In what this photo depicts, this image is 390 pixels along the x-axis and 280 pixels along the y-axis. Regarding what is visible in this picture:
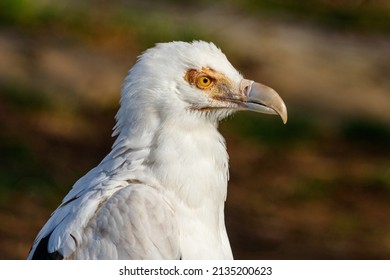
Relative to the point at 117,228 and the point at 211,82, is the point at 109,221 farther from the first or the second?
the point at 211,82

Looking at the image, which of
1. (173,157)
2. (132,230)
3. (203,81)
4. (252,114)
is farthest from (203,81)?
(252,114)

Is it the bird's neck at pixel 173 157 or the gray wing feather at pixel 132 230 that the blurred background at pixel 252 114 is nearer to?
the bird's neck at pixel 173 157

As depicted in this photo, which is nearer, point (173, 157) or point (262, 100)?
point (173, 157)

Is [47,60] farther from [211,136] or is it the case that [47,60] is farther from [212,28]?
[211,136]

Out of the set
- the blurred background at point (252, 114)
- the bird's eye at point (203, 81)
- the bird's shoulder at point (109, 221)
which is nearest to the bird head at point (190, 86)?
the bird's eye at point (203, 81)

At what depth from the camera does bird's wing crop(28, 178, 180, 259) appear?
4.79 metres

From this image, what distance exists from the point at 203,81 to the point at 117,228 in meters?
0.84

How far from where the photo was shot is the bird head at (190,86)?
16.5 feet

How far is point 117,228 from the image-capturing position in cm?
484

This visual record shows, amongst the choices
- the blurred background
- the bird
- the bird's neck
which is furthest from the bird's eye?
the blurred background

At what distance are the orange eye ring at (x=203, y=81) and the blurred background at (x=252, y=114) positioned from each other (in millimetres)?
3891

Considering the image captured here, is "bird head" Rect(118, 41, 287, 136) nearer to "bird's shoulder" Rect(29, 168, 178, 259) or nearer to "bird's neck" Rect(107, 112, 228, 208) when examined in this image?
"bird's neck" Rect(107, 112, 228, 208)

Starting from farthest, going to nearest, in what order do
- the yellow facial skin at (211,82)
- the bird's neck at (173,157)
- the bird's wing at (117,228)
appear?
the yellow facial skin at (211,82) → the bird's neck at (173,157) → the bird's wing at (117,228)

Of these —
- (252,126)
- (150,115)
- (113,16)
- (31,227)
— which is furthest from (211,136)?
(113,16)
